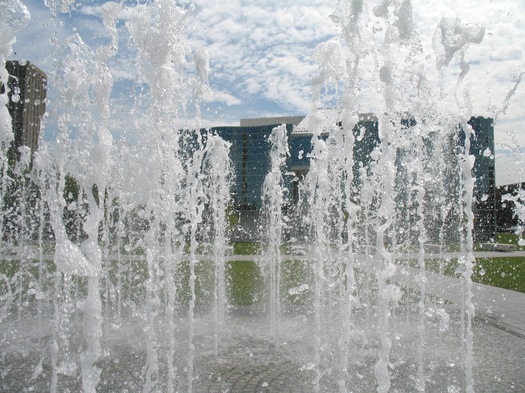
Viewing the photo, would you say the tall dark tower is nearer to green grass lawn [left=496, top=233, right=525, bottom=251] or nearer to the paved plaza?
the paved plaza

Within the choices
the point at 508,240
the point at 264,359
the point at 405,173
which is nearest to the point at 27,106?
the point at 405,173

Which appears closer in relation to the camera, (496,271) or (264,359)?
(264,359)

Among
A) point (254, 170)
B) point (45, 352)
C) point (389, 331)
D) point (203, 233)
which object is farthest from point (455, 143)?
point (45, 352)

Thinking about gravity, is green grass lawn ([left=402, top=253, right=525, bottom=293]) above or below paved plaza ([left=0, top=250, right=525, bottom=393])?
below

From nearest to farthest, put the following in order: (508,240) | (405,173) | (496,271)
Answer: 1. (496,271)
2. (405,173)
3. (508,240)

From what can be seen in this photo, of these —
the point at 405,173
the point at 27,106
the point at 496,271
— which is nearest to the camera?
the point at 496,271

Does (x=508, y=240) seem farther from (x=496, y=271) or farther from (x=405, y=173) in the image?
(x=496, y=271)

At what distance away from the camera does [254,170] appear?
195 feet

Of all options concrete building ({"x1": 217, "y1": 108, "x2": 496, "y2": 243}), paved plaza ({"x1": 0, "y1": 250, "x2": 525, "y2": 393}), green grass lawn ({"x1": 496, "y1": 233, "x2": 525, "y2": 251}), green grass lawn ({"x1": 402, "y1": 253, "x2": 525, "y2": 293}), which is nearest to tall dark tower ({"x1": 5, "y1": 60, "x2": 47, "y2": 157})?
paved plaza ({"x1": 0, "y1": 250, "x2": 525, "y2": 393})

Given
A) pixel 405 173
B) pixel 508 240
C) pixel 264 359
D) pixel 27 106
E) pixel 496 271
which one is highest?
pixel 27 106

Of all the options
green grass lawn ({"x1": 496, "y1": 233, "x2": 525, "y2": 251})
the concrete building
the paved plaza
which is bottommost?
green grass lawn ({"x1": 496, "y1": 233, "x2": 525, "y2": 251})

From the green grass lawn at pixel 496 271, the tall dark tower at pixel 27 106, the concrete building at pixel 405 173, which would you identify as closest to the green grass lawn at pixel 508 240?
the concrete building at pixel 405 173

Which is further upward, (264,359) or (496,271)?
(264,359)

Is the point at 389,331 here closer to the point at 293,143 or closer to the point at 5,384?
the point at 5,384
